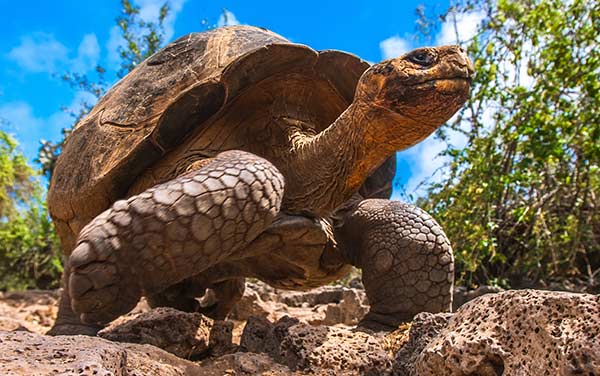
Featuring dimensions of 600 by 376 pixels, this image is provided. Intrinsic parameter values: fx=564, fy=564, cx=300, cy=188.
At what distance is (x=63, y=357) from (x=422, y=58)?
1.63 meters

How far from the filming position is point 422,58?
2.19 metres

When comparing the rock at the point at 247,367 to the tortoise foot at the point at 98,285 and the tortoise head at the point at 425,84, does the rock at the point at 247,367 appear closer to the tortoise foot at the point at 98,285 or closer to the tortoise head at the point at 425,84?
the tortoise foot at the point at 98,285

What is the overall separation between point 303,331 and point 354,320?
102 inches

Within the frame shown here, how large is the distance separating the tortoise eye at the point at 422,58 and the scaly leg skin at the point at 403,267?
100 centimetres

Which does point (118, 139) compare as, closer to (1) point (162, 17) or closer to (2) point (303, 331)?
(2) point (303, 331)

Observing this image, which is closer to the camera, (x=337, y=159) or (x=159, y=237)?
(x=159, y=237)

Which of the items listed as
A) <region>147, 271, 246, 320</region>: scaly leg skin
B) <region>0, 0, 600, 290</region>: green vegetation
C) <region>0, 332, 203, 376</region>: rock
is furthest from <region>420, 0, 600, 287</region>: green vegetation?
<region>0, 332, 203, 376</region>: rock

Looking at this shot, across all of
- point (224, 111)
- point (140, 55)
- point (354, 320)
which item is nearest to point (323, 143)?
point (224, 111)

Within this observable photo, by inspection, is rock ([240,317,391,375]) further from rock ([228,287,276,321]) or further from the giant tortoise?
rock ([228,287,276,321])

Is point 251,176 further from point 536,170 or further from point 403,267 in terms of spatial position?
point 536,170

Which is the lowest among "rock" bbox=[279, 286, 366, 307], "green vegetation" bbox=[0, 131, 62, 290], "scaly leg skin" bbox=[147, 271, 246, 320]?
"scaly leg skin" bbox=[147, 271, 246, 320]

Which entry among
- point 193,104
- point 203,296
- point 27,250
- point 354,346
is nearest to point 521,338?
point 354,346

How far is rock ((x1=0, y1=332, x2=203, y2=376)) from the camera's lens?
3.80 feet

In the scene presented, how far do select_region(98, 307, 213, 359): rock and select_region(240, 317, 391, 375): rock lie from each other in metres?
0.33
